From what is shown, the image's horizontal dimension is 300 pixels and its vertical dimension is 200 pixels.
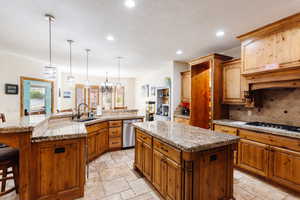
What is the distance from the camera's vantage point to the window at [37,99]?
4.79 metres

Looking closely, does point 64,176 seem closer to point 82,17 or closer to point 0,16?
point 82,17

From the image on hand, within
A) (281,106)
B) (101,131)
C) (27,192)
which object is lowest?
(27,192)

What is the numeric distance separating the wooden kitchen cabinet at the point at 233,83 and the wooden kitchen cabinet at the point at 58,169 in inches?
128

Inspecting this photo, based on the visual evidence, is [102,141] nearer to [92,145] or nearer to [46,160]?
[92,145]

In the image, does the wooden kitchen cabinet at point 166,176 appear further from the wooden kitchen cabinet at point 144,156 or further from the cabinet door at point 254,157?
the cabinet door at point 254,157

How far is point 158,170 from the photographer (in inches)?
78.8

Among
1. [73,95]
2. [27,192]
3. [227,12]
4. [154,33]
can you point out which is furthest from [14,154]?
[73,95]

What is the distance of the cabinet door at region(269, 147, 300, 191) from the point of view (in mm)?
2094

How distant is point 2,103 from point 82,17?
12.7 ft

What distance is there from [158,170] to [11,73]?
5.12 metres

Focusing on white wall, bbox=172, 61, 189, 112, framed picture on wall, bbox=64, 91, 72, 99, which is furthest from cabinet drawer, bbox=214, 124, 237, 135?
framed picture on wall, bbox=64, 91, 72, 99

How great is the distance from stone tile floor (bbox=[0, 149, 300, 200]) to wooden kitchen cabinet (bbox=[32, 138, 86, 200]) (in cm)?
31

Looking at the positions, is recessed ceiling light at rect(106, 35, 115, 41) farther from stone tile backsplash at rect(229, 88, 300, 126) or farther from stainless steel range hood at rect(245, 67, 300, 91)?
stone tile backsplash at rect(229, 88, 300, 126)

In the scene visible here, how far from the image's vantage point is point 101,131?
3.54 metres
